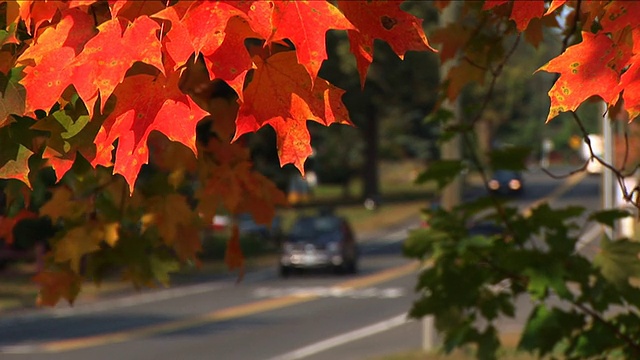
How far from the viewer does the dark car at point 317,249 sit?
32656 mm

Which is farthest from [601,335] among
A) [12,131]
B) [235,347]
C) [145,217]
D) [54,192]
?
[235,347]

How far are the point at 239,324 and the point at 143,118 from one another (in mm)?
19644

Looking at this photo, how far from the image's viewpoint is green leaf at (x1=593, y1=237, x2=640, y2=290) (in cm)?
567

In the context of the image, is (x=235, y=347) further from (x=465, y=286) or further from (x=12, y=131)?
(x=12, y=131)

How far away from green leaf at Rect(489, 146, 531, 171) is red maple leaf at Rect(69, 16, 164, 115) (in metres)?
3.47

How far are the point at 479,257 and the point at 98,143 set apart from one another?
121 inches

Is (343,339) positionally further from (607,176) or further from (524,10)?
(524,10)

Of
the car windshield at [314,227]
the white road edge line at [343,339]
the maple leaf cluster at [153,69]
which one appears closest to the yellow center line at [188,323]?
the white road edge line at [343,339]

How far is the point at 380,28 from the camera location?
334cm

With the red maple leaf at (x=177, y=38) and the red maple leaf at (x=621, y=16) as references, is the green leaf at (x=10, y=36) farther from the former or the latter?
the red maple leaf at (x=621, y=16)

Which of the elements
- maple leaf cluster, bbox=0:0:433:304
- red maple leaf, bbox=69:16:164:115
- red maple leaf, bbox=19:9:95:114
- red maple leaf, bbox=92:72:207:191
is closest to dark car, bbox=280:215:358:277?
maple leaf cluster, bbox=0:0:433:304

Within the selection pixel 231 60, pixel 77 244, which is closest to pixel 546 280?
pixel 77 244

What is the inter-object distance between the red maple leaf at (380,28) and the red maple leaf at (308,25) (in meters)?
0.35

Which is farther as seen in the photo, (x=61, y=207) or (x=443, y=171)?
(x=443, y=171)
